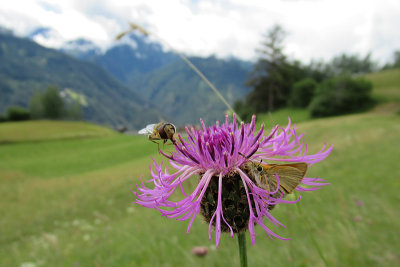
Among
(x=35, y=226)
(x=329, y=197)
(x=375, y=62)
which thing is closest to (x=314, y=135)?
(x=329, y=197)

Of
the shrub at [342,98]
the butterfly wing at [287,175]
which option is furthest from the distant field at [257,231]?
the shrub at [342,98]

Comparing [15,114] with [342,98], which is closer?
[342,98]

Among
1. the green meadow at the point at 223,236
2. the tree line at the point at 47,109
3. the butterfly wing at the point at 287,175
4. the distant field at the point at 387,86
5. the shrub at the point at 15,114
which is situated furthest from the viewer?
the tree line at the point at 47,109

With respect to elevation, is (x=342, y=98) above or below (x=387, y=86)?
below

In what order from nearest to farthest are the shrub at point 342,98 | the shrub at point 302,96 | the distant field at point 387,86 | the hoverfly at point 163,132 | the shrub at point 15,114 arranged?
the hoverfly at point 163,132 < the shrub at point 342,98 < the distant field at point 387,86 < the shrub at point 302,96 < the shrub at point 15,114

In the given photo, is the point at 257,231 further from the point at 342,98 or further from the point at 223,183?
the point at 342,98

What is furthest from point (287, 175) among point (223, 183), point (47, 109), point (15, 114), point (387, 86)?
point (47, 109)

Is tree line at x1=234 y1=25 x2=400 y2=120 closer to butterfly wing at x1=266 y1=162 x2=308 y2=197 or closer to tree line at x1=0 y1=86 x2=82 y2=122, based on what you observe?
butterfly wing at x1=266 y1=162 x2=308 y2=197

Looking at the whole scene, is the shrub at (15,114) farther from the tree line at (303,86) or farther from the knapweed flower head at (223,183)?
the knapweed flower head at (223,183)
